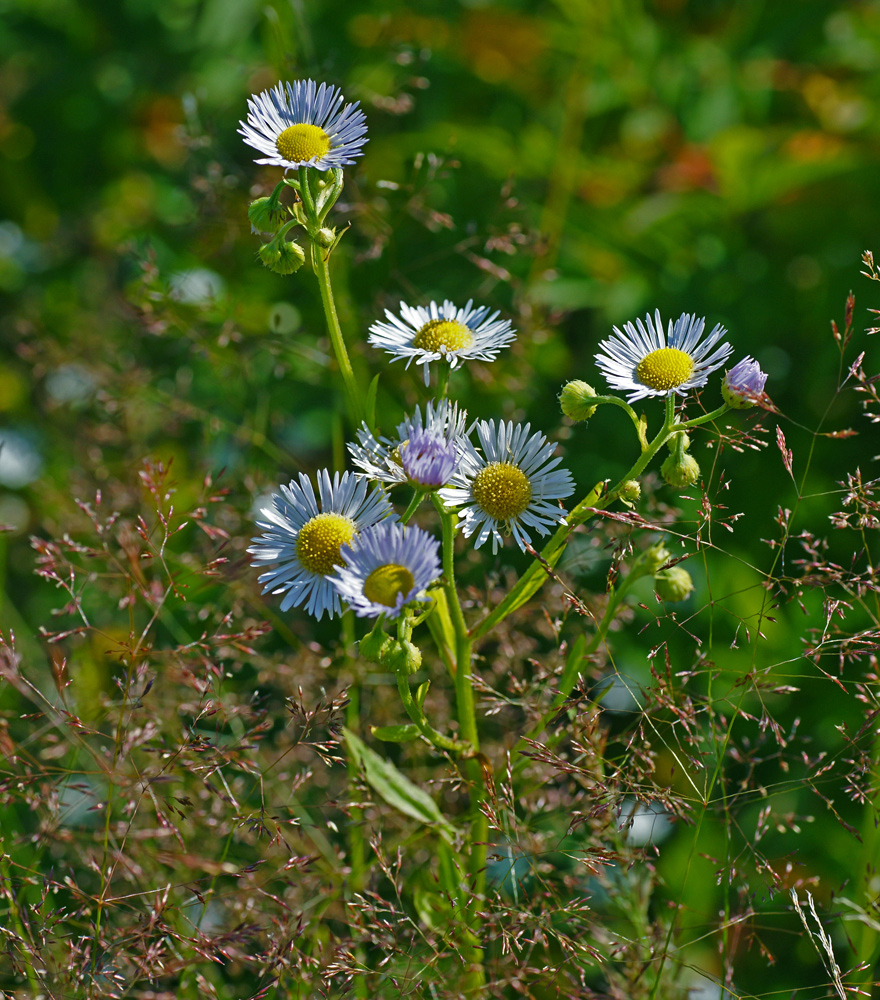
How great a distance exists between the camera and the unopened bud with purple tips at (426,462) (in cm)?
68

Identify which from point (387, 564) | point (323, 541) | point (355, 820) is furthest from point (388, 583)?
point (355, 820)

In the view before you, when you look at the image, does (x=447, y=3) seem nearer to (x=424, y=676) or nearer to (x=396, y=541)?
(x=424, y=676)

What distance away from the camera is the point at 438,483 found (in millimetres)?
686

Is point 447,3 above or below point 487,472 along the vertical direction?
above

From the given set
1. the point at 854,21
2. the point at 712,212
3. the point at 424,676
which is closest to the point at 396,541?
the point at 424,676

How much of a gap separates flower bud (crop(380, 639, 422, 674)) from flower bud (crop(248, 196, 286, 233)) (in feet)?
1.23

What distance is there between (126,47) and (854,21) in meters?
1.60

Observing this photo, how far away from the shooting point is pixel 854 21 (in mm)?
1788

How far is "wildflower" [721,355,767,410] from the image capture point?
0.71m

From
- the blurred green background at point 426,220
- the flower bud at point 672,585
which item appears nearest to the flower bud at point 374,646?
the flower bud at point 672,585

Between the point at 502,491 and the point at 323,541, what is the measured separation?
16 cm

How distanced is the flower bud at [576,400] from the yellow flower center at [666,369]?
53 mm

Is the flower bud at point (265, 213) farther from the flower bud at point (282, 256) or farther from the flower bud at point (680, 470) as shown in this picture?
the flower bud at point (680, 470)

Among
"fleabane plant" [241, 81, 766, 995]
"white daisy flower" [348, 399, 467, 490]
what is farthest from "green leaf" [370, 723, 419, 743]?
"white daisy flower" [348, 399, 467, 490]
